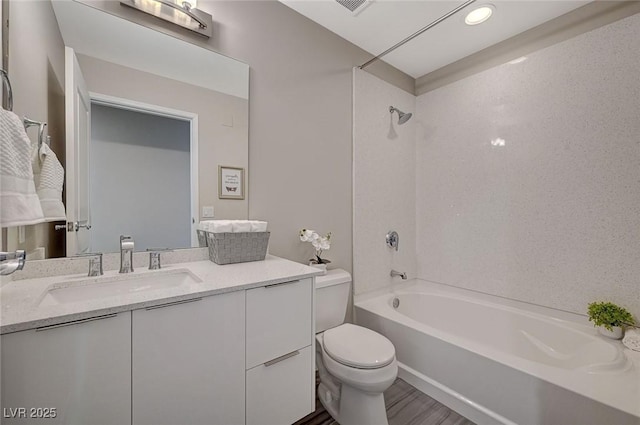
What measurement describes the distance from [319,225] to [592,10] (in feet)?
7.38

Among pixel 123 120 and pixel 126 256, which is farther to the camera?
pixel 123 120

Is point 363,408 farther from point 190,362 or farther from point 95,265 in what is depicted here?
point 95,265

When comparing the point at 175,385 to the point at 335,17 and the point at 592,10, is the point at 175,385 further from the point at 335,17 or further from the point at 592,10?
the point at 592,10

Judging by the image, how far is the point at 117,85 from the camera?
1.25 meters

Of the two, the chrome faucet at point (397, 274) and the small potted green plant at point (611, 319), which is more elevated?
the chrome faucet at point (397, 274)

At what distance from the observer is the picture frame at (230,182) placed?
152 cm

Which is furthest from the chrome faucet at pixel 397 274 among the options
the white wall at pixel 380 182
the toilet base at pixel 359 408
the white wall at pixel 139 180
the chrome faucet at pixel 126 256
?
the chrome faucet at pixel 126 256

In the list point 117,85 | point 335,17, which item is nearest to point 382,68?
point 335,17

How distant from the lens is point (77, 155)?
3.81ft

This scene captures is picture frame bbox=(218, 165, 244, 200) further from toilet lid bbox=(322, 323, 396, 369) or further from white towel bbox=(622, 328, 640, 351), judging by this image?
white towel bbox=(622, 328, 640, 351)

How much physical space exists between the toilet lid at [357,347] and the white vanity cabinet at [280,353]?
0.21m

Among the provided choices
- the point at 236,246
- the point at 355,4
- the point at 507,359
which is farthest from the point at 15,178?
the point at 507,359

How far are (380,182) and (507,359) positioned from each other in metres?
1.48

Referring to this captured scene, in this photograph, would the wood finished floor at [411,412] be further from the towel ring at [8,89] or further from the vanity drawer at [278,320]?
the towel ring at [8,89]
